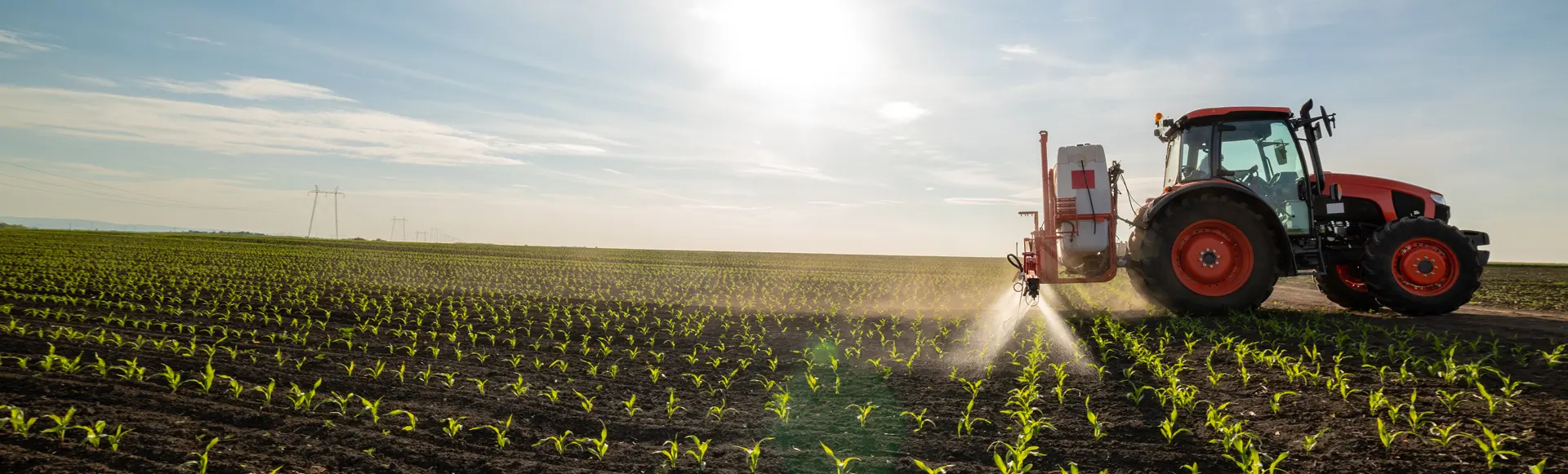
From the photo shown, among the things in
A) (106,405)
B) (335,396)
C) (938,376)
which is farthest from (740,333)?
(106,405)

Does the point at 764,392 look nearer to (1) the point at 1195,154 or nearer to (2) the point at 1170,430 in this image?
(2) the point at 1170,430

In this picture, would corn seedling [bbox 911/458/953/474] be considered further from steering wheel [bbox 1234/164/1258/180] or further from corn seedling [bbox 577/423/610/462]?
steering wheel [bbox 1234/164/1258/180]

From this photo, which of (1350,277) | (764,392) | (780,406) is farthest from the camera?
(1350,277)

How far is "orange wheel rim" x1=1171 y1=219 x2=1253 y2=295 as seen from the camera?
925 centimetres

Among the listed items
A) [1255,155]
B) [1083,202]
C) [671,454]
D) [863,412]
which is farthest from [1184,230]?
[671,454]

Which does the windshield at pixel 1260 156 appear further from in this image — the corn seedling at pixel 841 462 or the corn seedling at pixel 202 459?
the corn seedling at pixel 202 459

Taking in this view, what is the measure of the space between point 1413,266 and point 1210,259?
253cm

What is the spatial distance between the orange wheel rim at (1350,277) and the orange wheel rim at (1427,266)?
1.35 metres

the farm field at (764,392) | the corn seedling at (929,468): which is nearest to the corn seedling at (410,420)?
the farm field at (764,392)

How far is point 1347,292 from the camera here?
11031 millimetres

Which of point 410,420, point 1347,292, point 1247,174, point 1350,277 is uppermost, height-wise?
point 1247,174

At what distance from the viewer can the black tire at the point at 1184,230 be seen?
905cm

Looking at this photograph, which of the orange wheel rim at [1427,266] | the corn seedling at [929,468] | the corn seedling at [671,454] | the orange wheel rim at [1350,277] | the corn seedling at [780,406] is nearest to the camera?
the corn seedling at [929,468]

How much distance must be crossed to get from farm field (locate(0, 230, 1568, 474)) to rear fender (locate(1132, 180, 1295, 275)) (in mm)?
814
